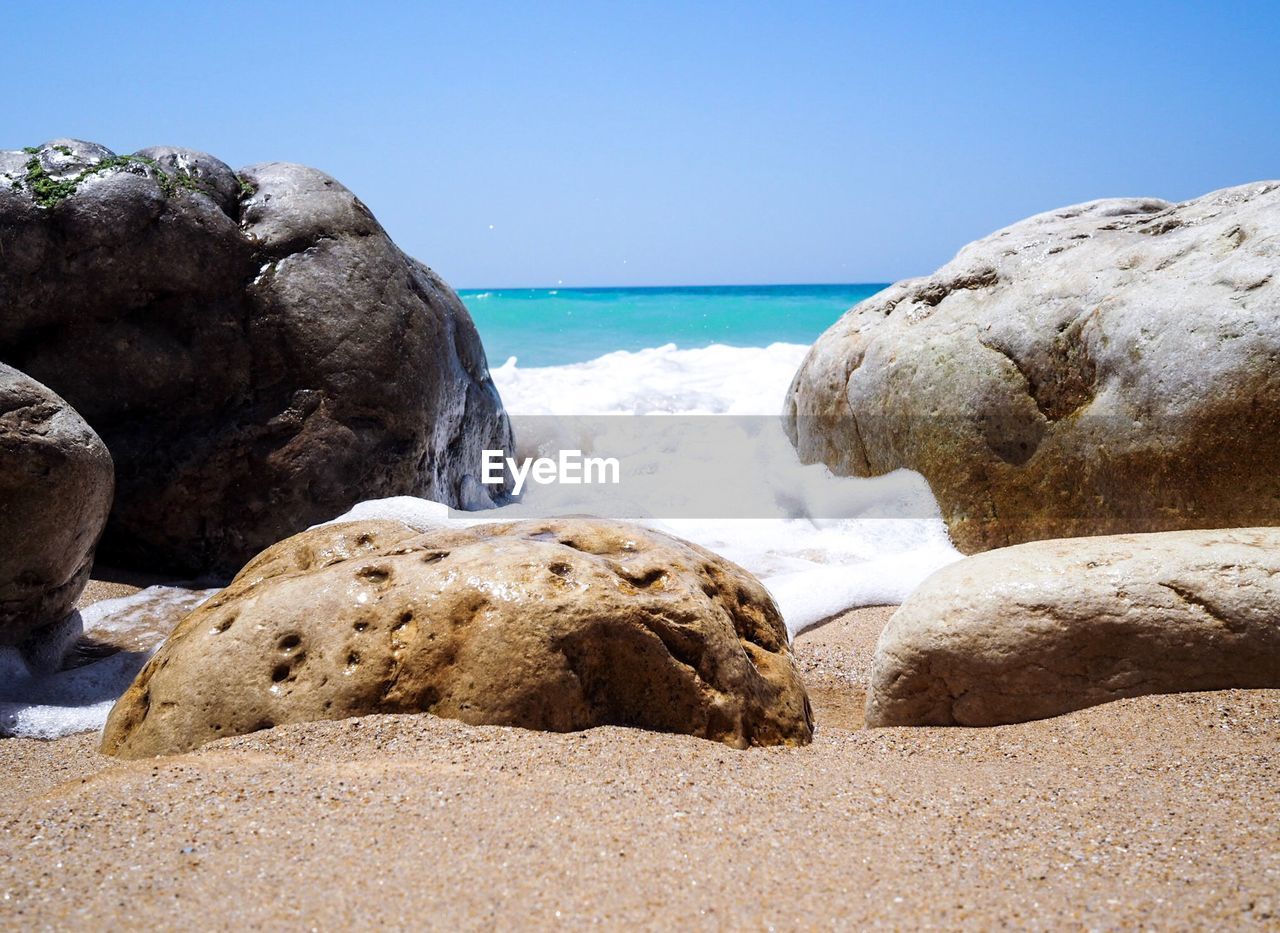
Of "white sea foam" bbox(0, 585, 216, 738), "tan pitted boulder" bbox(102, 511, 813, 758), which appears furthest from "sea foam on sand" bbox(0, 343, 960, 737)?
"tan pitted boulder" bbox(102, 511, 813, 758)

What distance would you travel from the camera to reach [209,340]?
5.58 m

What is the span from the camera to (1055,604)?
300 centimetres

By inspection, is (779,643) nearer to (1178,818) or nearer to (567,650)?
(567,650)

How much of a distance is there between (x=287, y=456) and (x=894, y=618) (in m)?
3.65

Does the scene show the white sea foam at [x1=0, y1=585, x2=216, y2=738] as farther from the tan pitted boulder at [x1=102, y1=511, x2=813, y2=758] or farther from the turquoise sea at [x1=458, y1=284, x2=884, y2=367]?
the turquoise sea at [x1=458, y1=284, x2=884, y2=367]

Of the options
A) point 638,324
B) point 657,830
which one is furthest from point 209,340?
point 638,324

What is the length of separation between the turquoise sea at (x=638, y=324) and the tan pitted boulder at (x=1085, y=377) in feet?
57.0

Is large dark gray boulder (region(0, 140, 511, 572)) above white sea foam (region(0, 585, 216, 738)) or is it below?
above

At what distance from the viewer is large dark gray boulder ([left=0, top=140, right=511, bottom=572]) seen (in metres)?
5.27

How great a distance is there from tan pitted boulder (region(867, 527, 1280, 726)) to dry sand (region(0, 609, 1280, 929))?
0.39ft

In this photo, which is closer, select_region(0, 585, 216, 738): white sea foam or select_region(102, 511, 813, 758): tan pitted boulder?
select_region(102, 511, 813, 758): tan pitted boulder

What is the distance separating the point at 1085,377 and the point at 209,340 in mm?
4619

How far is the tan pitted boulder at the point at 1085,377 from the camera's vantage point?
4184mm

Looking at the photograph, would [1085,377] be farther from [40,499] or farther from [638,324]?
[638,324]
